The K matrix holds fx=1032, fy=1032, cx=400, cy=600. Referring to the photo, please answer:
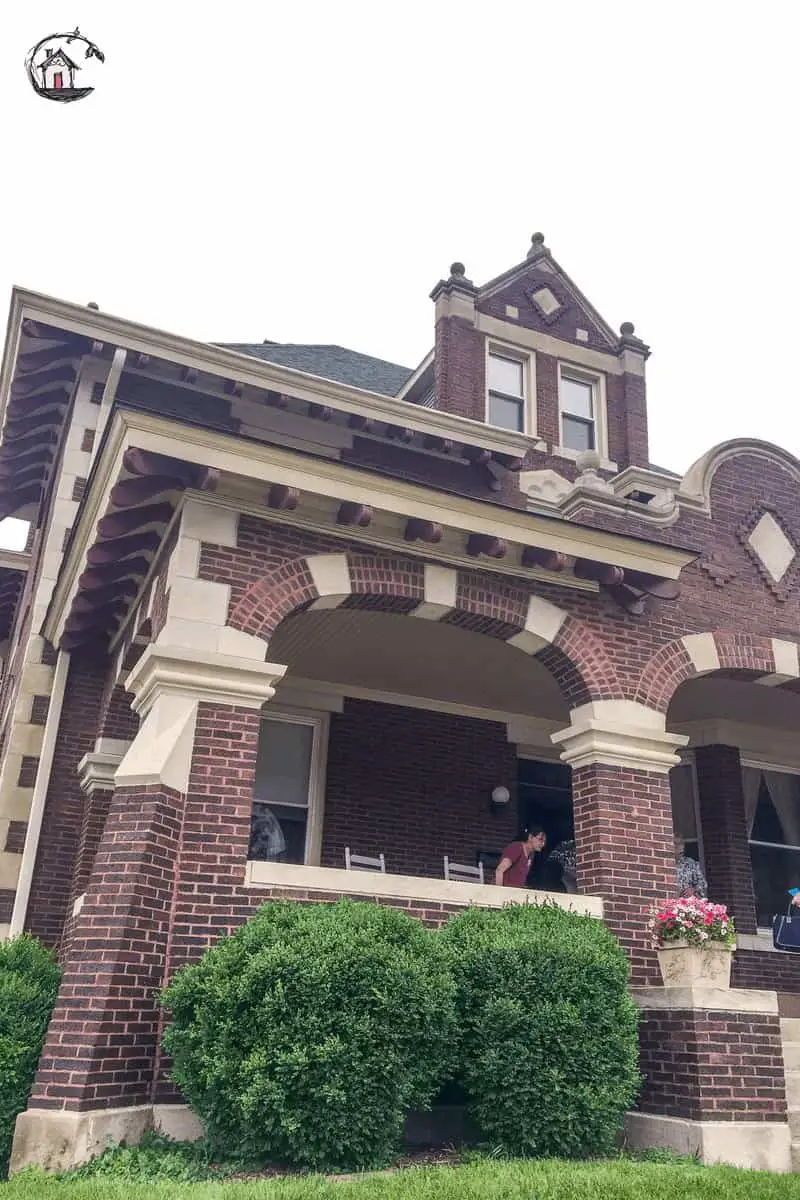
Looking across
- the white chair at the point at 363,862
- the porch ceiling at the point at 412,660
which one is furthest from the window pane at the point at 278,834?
the porch ceiling at the point at 412,660

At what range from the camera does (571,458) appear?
14.0m

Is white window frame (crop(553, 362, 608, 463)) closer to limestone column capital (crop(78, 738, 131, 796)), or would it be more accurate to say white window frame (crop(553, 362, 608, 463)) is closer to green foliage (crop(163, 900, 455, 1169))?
limestone column capital (crop(78, 738, 131, 796))

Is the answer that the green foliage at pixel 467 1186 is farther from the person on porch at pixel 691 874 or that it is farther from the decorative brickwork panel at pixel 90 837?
the person on porch at pixel 691 874

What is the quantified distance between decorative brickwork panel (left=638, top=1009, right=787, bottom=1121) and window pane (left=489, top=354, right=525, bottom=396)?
8.87m

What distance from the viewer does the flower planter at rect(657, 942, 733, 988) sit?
7598mm

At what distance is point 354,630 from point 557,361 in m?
6.21

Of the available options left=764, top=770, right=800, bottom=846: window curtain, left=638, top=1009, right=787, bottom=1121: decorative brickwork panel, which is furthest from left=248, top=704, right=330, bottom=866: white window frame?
left=764, top=770, right=800, bottom=846: window curtain

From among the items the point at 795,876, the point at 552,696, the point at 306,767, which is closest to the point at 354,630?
the point at 306,767

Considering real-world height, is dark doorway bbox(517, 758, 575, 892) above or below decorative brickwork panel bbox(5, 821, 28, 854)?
above

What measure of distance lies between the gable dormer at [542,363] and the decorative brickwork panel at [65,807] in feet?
19.0

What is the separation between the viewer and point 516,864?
32.2 ft

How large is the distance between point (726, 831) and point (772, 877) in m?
1.20

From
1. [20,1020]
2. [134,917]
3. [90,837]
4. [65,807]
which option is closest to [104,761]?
[90,837]

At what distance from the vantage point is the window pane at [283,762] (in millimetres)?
11445
